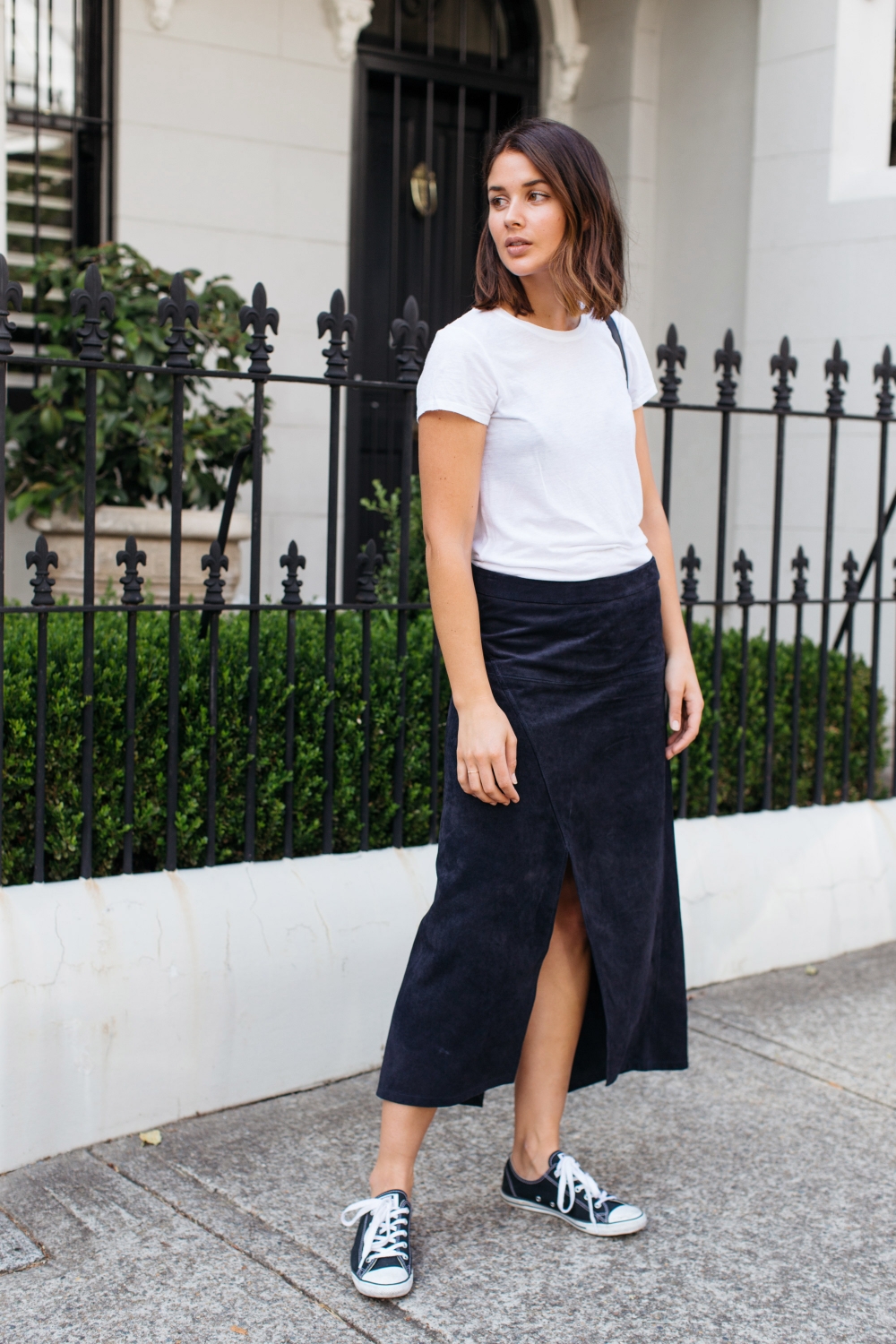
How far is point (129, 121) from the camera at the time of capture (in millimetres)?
6273

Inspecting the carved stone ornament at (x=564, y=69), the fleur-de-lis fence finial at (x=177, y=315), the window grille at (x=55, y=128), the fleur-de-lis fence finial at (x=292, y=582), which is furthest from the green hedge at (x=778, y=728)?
the carved stone ornament at (x=564, y=69)

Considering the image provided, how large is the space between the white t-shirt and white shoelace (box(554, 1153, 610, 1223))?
1.13 metres

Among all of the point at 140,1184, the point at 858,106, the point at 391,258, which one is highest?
the point at 858,106

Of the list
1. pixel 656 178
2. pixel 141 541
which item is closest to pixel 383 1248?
pixel 141 541

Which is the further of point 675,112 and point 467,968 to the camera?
point 675,112

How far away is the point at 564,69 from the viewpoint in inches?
294

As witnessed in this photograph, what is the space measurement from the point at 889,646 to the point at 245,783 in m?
4.12

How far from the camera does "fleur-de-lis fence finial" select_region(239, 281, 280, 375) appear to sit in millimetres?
3006

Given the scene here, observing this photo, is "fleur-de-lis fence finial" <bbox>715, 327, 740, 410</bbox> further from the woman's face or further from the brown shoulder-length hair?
the woman's face

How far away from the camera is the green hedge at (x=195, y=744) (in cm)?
301

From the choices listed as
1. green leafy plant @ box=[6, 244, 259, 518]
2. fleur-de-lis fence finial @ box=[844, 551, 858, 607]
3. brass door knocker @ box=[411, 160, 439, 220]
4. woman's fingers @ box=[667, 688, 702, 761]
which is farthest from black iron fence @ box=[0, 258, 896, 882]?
brass door knocker @ box=[411, 160, 439, 220]

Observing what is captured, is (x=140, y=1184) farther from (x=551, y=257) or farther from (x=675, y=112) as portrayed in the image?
(x=675, y=112)

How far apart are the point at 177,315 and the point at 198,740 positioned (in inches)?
37.7

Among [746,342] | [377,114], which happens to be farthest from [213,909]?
[377,114]
